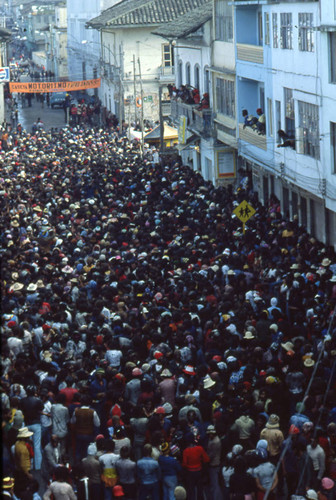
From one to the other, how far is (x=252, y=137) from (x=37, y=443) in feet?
67.5

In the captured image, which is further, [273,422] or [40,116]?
[40,116]

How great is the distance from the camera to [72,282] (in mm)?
22578

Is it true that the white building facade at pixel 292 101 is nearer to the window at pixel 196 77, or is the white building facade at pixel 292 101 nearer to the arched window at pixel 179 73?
the window at pixel 196 77

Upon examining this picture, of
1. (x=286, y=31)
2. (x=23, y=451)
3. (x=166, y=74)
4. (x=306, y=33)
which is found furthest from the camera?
(x=166, y=74)

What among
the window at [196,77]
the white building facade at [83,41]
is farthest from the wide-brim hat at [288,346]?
the white building facade at [83,41]

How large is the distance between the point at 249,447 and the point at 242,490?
4.12ft

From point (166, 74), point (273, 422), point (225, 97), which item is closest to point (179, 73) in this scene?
point (225, 97)

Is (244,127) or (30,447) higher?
(244,127)

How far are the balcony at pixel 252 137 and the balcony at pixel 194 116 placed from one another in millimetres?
4099

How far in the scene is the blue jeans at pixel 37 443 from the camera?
14758mm

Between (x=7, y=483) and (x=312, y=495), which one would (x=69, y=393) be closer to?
(x=7, y=483)

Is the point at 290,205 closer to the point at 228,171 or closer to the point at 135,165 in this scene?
the point at 228,171

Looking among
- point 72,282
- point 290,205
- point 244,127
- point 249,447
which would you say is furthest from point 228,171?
point 249,447

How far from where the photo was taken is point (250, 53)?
3403cm
